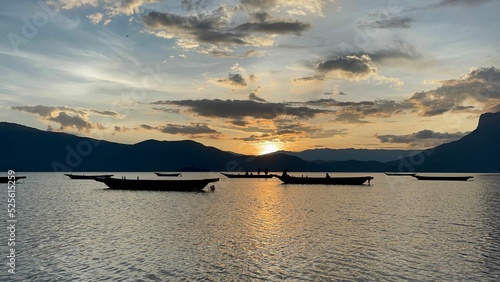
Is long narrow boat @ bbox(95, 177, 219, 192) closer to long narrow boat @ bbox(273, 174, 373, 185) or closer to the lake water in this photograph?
long narrow boat @ bbox(273, 174, 373, 185)

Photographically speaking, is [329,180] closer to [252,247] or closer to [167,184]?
[167,184]

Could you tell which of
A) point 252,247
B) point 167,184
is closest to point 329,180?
point 167,184

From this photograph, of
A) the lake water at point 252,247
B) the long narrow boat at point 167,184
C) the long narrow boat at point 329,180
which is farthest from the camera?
the long narrow boat at point 329,180

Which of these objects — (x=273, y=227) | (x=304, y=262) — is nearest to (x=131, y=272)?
(x=304, y=262)

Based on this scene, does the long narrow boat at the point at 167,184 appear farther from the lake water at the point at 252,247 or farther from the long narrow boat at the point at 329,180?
the lake water at the point at 252,247

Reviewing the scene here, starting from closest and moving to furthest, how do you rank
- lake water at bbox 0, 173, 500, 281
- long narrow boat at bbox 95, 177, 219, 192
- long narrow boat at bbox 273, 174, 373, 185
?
lake water at bbox 0, 173, 500, 281, long narrow boat at bbox 95, 177, 219, 192, long narrow boat at bbox 273, 174, 373, 185

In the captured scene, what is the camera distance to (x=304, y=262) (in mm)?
26172

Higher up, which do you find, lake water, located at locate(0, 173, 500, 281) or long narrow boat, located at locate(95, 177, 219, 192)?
long narrow boat, located at locate(95, 177, 219, 192)

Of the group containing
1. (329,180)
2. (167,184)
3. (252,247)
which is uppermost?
(167,184)

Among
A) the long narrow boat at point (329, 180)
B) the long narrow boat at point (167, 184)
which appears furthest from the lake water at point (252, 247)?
the long narrow boat at point (329, 180)

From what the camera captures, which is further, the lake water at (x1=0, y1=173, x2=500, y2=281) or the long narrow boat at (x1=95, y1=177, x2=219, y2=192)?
the long narrow boat at (x1=95, y1=177, x2=219, y2=192)

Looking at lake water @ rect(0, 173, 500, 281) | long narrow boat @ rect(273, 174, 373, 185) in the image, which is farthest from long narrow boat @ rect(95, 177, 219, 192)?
lake water @ rect(0, 173, 500, 281)

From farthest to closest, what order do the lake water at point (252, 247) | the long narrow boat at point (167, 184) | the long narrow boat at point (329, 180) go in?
the long narrow boat at point (329, 180), the long narrow boat at point (167, 184), the lake water at point (252, 247)

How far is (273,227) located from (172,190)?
65.2 metres
